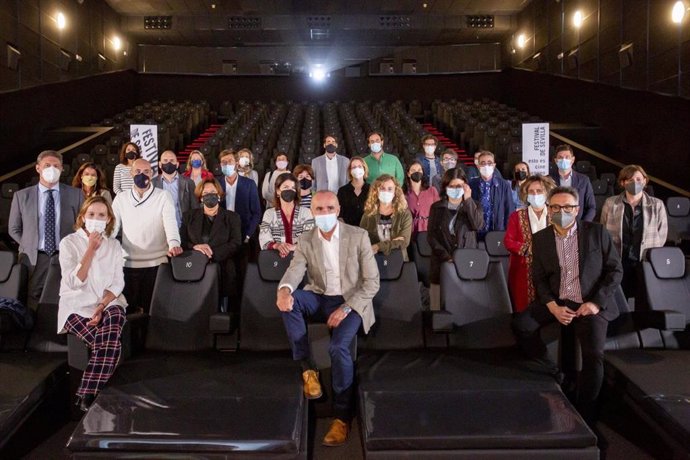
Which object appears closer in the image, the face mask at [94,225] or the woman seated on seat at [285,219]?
the face mask at [94,225]

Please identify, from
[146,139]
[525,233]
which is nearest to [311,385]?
[525,233]

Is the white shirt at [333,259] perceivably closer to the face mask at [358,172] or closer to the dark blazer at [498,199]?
the face mask at [358,172]

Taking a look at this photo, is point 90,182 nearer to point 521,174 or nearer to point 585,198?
point 521,174

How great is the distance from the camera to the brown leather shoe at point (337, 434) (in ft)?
9.56

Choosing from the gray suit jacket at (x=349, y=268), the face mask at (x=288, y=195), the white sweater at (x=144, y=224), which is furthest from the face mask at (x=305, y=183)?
the gray suit jacket at (x=349, y=268)

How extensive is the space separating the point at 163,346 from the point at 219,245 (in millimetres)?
807

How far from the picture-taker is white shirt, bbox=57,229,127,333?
3229 millimetres

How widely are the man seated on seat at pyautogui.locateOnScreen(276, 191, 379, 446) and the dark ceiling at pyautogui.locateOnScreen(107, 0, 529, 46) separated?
12.4 metres

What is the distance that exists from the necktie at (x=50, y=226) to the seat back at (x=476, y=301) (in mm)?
2444

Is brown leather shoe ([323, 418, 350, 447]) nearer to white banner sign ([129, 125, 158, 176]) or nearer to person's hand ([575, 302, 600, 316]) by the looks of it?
person's hand ([575, 302, 600, 316])

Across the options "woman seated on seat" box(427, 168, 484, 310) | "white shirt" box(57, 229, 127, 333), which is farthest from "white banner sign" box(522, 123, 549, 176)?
"white shirt" box(57, 229, 127, 333)

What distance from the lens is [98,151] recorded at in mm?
8547

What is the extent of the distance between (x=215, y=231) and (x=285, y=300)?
119cm

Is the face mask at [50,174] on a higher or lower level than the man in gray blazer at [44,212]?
higher
